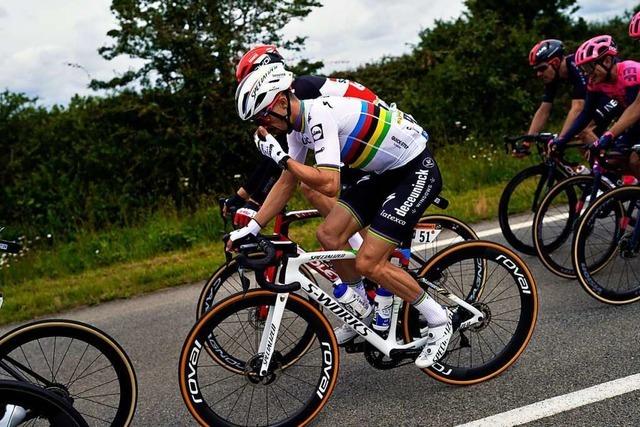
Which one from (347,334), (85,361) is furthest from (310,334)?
(85,361)

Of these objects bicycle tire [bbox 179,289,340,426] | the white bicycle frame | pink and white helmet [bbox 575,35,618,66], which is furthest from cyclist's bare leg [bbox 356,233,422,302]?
pink and white helmet [bbox 575,35,618,66]

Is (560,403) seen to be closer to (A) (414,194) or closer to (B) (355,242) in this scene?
(A) (414,194)

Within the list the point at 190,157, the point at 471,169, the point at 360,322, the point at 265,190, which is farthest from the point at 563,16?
the point at 360,322

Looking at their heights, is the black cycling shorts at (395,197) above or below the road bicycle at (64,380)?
above

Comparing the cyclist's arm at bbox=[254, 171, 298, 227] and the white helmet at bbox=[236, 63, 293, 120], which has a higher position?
the white helmet at bbox=[236, 63, 293, 120]

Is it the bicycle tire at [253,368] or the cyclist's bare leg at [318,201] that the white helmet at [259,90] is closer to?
the bicycle tire at [253,368]

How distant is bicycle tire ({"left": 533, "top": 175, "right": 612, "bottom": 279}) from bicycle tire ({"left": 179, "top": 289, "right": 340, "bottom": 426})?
2.49 m

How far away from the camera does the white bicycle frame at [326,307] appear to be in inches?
128

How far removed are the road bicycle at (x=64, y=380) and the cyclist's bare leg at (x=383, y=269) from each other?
1437 millimetres

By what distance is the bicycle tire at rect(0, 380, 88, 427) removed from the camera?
2549 mm

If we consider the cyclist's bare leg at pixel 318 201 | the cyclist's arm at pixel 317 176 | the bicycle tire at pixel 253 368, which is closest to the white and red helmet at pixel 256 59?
the cyclist's bare leg at pixel 318 201

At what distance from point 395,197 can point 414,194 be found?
120mm

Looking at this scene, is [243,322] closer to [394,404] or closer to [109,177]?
[394,404]

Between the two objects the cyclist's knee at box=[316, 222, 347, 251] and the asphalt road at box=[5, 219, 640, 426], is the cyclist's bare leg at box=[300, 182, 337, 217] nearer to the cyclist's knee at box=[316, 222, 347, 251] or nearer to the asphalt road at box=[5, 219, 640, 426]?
the cyclist's knee at box=[316, 222, 347, 251]
